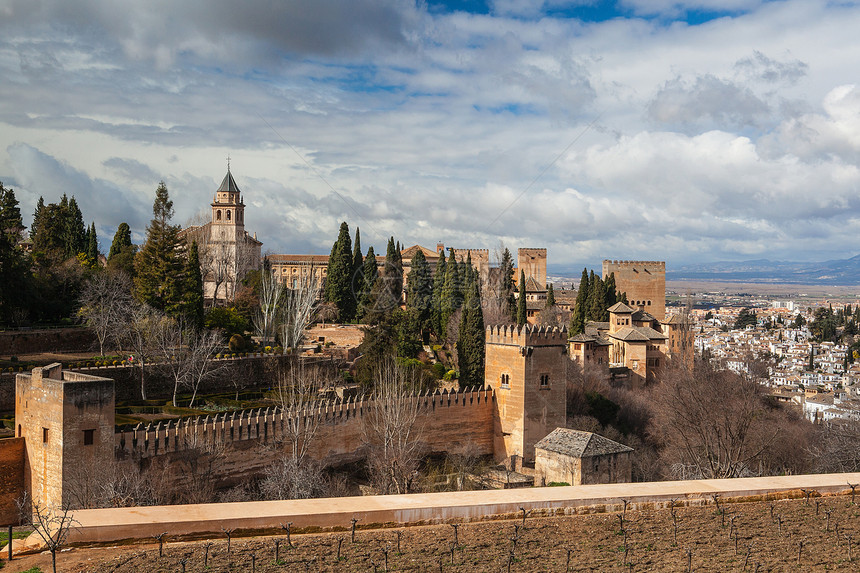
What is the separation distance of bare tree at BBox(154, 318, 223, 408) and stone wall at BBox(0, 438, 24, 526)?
26.8ft

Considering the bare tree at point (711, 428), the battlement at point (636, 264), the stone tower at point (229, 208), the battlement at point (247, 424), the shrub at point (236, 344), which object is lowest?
the bare tree at point (711, 428)

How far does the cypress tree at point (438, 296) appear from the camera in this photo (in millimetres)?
39969

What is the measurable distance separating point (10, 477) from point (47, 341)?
45.7 ft

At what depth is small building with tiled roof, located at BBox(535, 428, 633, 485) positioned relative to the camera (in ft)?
62.7

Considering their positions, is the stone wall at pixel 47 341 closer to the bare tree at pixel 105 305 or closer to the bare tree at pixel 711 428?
the bare tree at pixel 105 305

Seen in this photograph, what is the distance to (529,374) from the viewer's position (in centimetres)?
2400

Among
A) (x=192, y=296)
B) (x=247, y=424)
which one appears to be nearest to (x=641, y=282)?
(x=192, y=296)

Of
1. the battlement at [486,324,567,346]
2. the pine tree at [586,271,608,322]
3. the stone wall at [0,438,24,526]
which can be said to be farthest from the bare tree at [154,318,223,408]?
the pine tree at [586,271,608,322]

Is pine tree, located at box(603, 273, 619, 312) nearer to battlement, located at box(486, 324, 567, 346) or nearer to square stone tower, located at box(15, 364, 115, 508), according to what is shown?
battlement, located at box(486, 324, 567, 346)

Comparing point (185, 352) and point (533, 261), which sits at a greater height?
point (533, 261)

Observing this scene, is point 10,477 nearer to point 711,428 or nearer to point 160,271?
point 160,271

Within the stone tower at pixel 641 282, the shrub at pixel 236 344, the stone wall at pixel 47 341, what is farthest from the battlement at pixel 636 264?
the stone wall at pixel 47 341

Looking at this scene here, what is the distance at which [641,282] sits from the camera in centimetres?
5709

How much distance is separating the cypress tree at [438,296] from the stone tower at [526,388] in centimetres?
1500
